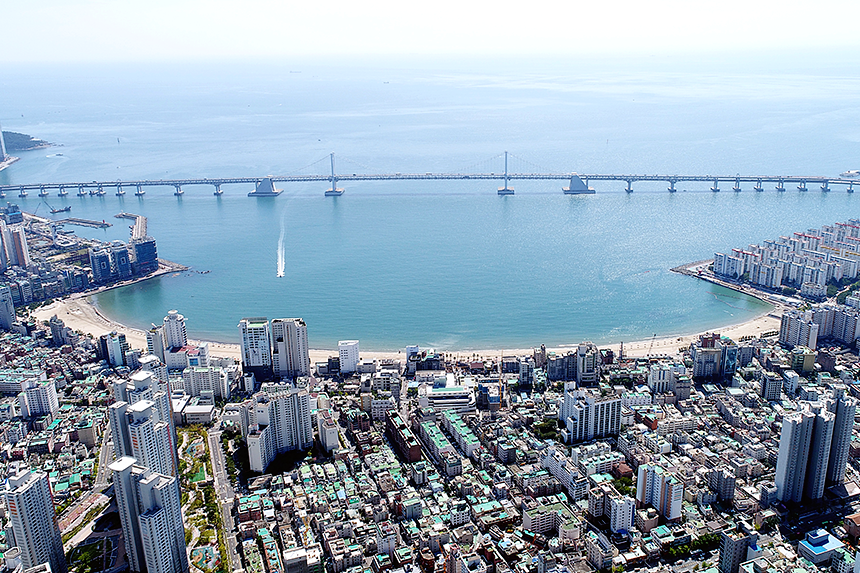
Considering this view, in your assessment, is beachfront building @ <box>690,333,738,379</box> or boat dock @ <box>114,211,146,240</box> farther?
boat dock @ <box>114,211,146,240</box>

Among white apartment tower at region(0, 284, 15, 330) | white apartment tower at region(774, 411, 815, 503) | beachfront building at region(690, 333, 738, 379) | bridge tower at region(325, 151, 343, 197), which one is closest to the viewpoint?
white apartment tower at region(774, 411, 815, 503)

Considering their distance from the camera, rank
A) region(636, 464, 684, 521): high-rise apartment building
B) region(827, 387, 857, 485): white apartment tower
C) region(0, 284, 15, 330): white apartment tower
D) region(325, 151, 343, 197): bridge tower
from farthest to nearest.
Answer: region(325, 151, 343, 197): bridge tower
region(0, 284, 15, 330): white apartment tower
region(827, 387, 857, 485): white apartment tower
region(636, 464, 684, 521): high-rise apartment building

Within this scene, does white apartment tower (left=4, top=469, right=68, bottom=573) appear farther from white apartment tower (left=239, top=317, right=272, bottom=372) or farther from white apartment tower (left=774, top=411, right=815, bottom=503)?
white apartment tower (left=774, top=411, right=815, bottom=503)

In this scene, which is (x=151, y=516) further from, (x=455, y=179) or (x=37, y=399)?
(x=455, y=179)

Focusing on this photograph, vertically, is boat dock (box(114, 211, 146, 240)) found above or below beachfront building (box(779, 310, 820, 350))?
above

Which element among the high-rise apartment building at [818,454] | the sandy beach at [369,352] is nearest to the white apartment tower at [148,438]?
the sandy beach at [369,352]

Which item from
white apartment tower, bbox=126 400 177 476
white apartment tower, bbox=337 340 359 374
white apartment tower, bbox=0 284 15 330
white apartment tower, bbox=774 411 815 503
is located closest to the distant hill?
white apartment tower, bbox=0 284 15 330

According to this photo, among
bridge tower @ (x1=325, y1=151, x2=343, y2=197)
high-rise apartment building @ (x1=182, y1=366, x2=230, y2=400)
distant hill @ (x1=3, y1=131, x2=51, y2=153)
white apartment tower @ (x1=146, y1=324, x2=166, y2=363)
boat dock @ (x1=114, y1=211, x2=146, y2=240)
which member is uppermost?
distant hill @ (x1=3, y1=131, x2=51, y2=153)

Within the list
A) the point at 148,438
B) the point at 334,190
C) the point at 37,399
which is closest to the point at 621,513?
the point at 148,438


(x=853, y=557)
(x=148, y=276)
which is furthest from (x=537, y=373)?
(x=148, y=276)
